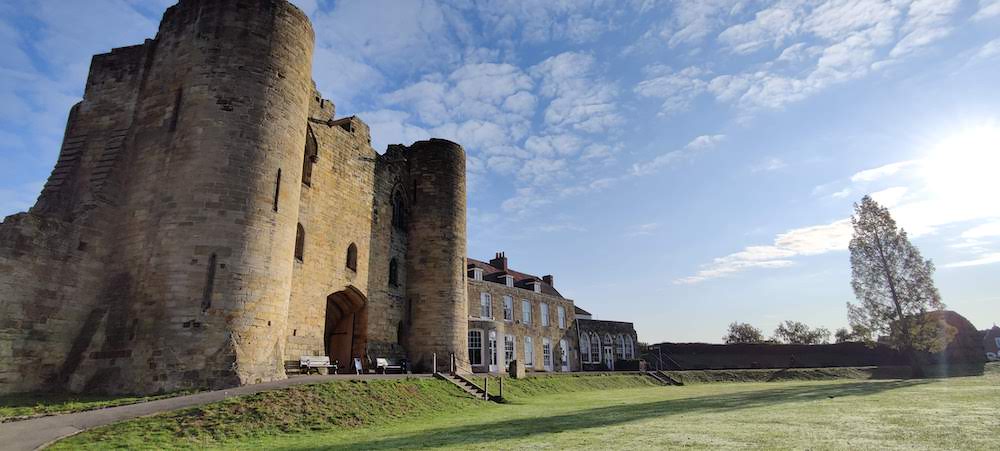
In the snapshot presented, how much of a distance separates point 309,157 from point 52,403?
9.86 metres

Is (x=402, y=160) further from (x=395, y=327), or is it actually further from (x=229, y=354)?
(x=229, y=354)

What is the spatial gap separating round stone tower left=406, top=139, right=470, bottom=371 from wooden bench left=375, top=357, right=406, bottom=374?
1.05 meters

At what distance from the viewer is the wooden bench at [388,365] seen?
60.4ft

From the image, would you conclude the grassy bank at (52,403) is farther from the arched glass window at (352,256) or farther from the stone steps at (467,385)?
the arched glass window at (352,256)

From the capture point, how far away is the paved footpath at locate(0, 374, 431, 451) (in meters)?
8.02

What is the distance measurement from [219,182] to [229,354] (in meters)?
4.26

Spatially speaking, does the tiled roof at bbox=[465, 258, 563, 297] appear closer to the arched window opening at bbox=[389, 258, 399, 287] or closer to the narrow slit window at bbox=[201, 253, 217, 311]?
the arched window opening at bbox=[389, 258, 399, 287]

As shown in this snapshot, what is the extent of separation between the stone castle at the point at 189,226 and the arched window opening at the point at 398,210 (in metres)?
2.85

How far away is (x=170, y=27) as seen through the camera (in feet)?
49.6

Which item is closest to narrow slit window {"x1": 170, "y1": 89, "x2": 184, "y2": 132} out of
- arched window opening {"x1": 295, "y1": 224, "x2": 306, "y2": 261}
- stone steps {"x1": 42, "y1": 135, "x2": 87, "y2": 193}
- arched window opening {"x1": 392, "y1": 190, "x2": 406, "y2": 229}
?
stone steps {"x1": 42, "y1": 135, "x2": 87, "y2": 193}

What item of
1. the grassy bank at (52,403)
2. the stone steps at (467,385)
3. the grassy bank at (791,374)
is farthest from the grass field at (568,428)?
the grassy bank at (791,374)

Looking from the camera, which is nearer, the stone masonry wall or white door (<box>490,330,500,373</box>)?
the stone masonry wall

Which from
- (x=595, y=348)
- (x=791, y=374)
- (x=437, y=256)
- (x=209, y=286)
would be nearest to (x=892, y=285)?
(x=791, y=374)

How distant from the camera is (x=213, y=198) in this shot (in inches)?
508
